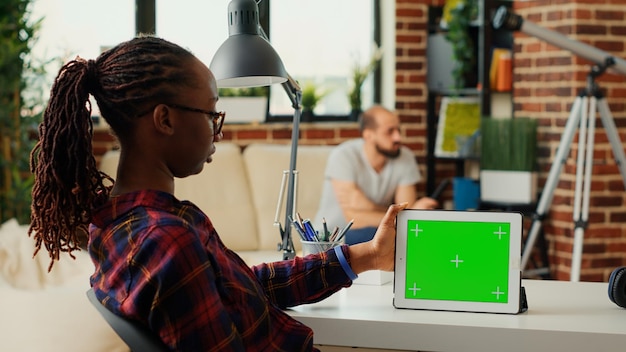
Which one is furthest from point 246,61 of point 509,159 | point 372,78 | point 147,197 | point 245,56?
point 372,78

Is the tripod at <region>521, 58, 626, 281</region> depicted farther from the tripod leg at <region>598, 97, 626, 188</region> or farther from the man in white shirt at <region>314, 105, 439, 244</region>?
the man in white shirt at <region>314, 105, 439, 244</region>

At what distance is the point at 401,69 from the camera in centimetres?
522

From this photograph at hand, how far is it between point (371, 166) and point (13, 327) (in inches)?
93.7

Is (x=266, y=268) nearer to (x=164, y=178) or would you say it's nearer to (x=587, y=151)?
(x=164, y=178)

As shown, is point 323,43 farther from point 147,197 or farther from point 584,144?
point 147,197

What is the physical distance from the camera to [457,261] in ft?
6.08

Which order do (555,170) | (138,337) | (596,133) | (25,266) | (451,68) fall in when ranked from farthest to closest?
(451,68) < (596,133) < (555,170) < (25,266) < (138,337)

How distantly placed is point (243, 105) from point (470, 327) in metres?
3.34

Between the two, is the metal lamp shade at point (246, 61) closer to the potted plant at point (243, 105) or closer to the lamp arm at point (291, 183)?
the lamp arm at point (291, 183)

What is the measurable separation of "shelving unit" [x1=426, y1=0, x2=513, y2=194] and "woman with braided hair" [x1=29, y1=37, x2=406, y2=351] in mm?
3544

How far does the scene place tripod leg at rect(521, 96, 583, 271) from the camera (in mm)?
4137

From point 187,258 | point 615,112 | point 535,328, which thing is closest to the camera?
point 187,258

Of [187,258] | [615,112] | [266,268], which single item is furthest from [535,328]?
[615,112]

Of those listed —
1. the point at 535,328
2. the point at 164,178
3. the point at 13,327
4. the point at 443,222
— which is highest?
the point at 164,178
